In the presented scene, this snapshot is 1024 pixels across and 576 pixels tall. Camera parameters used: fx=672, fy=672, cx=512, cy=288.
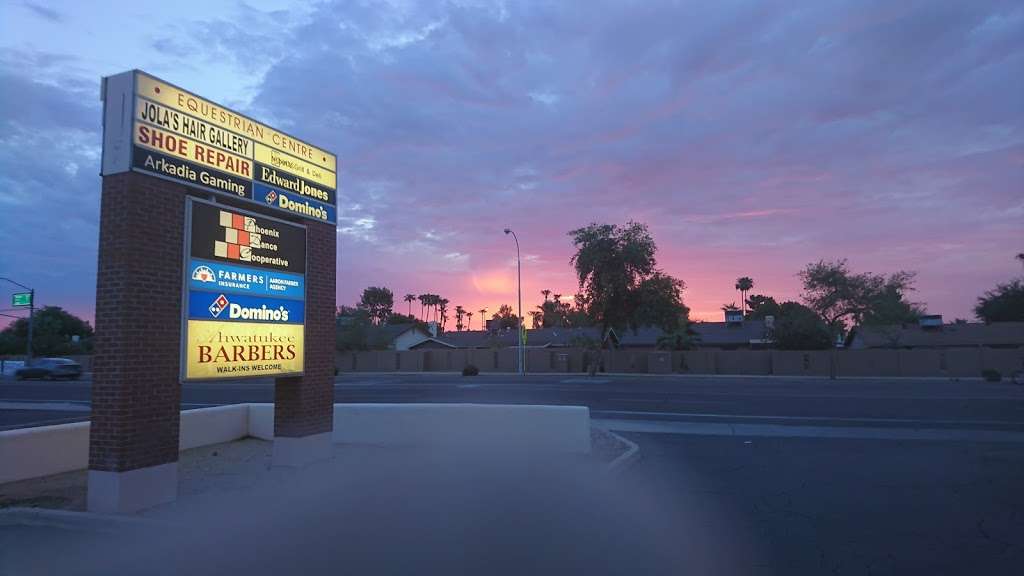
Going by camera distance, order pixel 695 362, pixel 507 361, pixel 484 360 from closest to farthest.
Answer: pixel 695 362
pixel 507 361
pixel 484 360

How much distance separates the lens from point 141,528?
25.0 feet

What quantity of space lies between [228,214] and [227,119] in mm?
1490

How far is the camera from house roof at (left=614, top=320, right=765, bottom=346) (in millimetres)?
65562

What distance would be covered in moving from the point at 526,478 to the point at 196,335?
5137 mm

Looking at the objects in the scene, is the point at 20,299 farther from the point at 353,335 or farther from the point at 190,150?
the point at 190,150

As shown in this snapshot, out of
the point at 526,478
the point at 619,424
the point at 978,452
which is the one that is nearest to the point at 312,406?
the point at 526,478

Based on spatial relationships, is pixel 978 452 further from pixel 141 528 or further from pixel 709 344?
pixel 709 344

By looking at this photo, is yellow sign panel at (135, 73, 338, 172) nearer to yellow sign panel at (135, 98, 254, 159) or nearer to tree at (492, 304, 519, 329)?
yellow sign panel at (135, 98, 254, 159)

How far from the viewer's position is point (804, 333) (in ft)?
167

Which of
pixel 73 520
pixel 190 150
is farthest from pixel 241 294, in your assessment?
pixel 73 520

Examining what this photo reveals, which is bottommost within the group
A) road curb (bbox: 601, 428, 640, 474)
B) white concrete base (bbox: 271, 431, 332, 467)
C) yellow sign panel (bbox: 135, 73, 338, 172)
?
road curb (bbox: 601, 428, 640, 474)

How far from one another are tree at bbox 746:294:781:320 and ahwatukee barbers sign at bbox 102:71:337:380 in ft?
306

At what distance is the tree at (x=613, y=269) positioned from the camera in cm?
5091

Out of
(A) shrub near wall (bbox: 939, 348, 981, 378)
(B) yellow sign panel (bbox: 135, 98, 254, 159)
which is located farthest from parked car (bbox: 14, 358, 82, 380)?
(A) shrub near wall (bbox: 939, 348, 981, 378)
